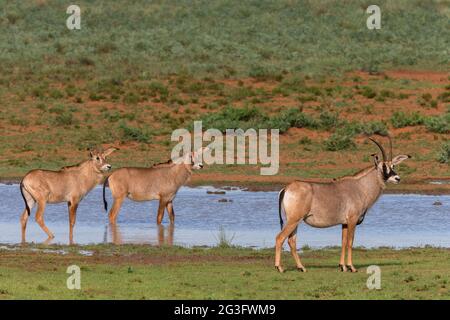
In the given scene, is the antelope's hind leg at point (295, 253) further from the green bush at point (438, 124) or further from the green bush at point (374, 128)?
the green bush at point (438, 124)

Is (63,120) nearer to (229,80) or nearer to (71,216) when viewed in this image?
(229,80)

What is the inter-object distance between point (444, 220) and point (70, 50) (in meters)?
36.5

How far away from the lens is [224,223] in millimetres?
21000

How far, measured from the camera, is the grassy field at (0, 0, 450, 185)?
108 ft

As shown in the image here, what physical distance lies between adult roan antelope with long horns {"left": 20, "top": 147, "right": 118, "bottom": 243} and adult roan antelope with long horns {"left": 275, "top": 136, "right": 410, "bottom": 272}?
5020mm

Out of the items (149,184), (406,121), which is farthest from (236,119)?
(149,184)

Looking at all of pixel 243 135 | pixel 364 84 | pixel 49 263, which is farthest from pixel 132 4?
pixel 49 263

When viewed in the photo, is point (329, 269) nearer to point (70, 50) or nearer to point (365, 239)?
point (365, 239)

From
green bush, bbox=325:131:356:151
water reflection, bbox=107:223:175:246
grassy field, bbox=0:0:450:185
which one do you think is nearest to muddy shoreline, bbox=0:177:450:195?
grassy field, bbox=0:0:450:185

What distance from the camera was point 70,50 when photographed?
55312 mm

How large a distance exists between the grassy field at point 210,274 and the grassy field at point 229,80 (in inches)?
454

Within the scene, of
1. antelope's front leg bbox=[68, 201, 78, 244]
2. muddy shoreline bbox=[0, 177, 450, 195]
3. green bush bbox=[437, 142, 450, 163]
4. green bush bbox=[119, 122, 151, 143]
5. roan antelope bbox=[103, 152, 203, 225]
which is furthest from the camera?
green bush bbox=[119, 122, 151, 143]

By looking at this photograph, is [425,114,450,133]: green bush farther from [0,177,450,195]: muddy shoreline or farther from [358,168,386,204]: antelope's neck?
[358,168,386,204]: antelope's neck

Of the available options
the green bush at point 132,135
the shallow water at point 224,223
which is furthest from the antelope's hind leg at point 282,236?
the green bush at point 132,135
